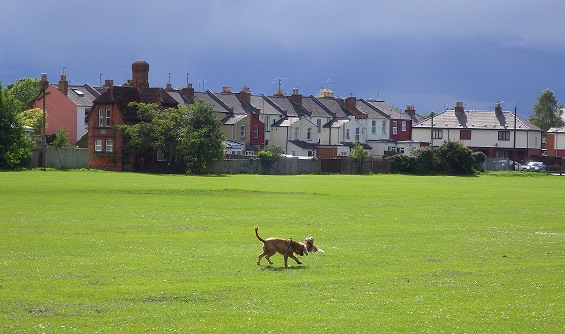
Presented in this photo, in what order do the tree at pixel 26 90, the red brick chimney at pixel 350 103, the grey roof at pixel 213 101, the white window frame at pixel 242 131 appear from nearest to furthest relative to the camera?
the white window frame at pixel 242 131
the grey roof at pixel 213 101
the tree at pixel 26 90
the red brick chimney at pixel 350 103

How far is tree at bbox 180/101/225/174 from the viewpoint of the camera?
93.6 m

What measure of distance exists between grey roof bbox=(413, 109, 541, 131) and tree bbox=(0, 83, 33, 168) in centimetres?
8378

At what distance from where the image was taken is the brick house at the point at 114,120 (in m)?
100

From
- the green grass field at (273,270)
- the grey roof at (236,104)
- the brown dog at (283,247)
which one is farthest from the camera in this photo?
the grey roof at (236,104)

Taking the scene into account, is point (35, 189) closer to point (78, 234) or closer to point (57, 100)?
point (78, 234)

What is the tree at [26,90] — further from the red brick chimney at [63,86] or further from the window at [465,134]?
the window at [465,134]

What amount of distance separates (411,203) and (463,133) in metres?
104

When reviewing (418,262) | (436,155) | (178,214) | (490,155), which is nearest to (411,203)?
(178,214)

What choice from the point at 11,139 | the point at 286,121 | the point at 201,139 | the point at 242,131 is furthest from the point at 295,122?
the point at 11,139

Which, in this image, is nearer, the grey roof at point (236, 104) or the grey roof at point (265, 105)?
the grey roof at point (236, 104)

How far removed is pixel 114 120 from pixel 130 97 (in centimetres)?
393

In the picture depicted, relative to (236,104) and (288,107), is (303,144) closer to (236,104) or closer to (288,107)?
(288,107)

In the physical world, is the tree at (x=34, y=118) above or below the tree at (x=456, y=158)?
above

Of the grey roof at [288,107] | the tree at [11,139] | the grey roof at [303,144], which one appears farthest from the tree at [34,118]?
the grey roof at [288,107]
